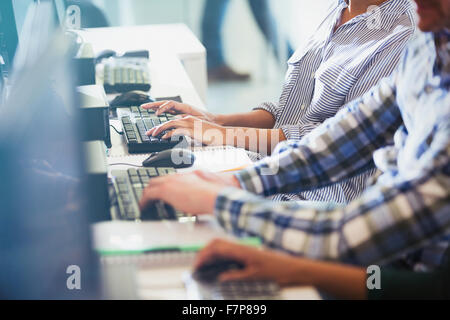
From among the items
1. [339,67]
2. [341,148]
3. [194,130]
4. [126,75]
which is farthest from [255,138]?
[126,75]

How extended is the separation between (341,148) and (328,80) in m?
0.49

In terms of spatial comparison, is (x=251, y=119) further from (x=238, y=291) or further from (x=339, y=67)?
(x=238, y=291)

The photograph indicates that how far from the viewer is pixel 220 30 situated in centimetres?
435

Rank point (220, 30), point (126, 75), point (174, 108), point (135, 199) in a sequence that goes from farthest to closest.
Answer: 1. point (220, 30)
2. point (126, 75)
3. point (174, 108)
4. point (135, 199)

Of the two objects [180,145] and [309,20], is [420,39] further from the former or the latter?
[309,20]

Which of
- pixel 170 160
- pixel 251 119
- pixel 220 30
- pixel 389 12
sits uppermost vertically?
pixel 389 12

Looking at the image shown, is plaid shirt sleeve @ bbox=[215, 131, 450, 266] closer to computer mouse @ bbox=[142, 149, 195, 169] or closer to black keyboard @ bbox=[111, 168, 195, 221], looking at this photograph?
black keyboard @ bbox=[111, 168, 195, 221]

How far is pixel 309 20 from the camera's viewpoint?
365 cm

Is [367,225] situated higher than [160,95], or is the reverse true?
[367,225]

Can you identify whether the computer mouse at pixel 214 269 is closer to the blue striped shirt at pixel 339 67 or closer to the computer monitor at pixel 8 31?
the blue striped shirt at pixel 339 67

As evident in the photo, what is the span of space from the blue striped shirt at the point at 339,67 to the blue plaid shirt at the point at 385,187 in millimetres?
250

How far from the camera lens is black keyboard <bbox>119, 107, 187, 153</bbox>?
143 cm
